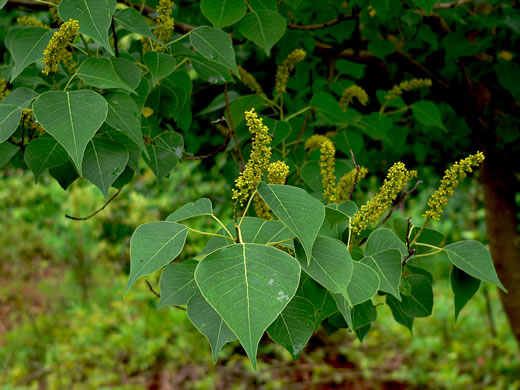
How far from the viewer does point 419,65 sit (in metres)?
1.68

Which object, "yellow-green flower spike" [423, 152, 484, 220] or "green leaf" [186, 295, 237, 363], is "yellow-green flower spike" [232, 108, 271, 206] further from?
"yellow-green flower spike" [423, 152, 484, 220]

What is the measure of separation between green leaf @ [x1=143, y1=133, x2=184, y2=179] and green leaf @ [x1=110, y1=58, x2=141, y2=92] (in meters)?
0.18

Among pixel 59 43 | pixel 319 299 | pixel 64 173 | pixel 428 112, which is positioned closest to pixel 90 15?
pixel 59 43

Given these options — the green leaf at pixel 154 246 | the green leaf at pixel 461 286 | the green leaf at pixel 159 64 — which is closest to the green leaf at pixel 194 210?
the green leaf at pixel 154 246

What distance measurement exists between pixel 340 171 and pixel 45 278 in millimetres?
4900

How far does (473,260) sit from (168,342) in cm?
358

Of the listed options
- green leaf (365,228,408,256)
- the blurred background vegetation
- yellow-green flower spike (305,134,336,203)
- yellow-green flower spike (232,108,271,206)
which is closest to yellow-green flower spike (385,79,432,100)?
yellow-green flower spike (305,134,336,203)

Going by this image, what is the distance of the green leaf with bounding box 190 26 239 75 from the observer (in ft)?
2.96

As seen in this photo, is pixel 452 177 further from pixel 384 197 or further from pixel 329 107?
pixel 329 107

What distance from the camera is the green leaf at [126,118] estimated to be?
0.76 m

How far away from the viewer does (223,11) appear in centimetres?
99

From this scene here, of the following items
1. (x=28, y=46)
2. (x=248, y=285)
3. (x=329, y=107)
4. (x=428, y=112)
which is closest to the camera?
(x=248, y=285)

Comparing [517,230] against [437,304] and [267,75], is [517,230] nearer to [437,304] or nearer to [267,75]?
[267,75]

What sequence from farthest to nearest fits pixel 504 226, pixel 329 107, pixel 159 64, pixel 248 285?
pixel 504 226 → pixel 329 107 → pixel 159 64 → pixel 248 285
